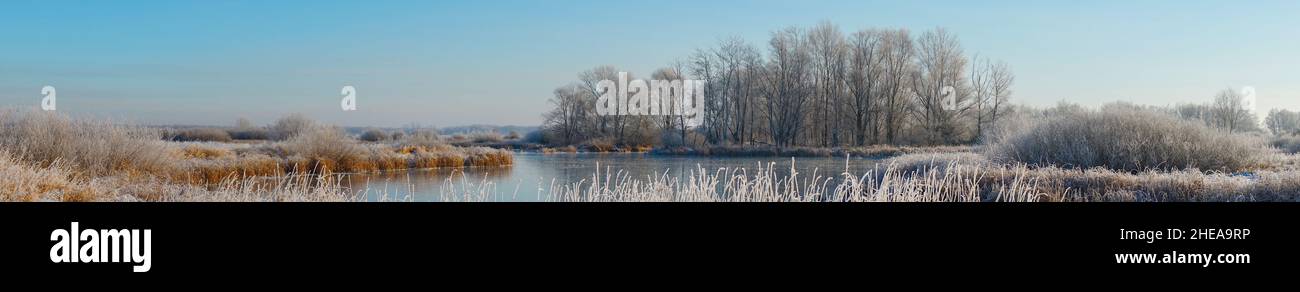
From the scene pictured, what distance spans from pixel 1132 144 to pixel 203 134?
1254 inches

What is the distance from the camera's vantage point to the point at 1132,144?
51.6 ft

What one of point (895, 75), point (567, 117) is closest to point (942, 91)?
point (895, 75)

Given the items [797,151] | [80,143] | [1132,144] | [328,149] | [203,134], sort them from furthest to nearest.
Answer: [797,151] → [203,134] → [328,149] → [1132,144] → [80,143]

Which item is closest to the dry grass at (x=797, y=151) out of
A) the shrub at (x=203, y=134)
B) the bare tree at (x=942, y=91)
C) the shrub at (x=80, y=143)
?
the bare tree at (x=942, y=91)

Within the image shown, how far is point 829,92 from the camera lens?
1518 inches

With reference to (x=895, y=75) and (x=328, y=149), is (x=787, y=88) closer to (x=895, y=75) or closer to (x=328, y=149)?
(x=895, y=75)

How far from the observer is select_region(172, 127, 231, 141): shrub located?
32.0m

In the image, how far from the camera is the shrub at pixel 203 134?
31983 mm

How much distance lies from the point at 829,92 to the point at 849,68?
4.74ft

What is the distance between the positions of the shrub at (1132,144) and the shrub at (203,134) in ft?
93.0

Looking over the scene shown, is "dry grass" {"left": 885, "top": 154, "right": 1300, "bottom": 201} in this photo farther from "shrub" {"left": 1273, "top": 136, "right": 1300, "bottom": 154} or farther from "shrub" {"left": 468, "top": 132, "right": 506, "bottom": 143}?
"shrub" {"left": 468, "top": 132, "right": 506, "bottom": 143}

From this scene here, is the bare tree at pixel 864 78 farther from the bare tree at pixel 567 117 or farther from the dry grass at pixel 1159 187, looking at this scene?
the dry grass at pixel 1159 187
